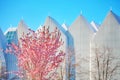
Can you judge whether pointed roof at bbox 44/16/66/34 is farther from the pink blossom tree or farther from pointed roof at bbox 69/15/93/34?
the pink blossom tree

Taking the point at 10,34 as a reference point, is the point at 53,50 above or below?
below

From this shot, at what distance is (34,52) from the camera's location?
37.2 ft

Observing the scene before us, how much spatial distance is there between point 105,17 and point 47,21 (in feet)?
25.2

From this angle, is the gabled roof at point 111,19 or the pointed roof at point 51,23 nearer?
the gabled roof at point 111,19

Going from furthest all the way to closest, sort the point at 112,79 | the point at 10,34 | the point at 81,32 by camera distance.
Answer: the point at 10,34, the point at 81,32, the point at 112,79

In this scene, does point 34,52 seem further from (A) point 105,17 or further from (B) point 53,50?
(A) point 105,17

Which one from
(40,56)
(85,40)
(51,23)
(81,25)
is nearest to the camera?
(40,56)

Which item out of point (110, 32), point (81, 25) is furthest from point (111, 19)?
point (81, 25)

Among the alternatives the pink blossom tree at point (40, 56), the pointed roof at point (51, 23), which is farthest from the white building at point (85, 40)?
the pink blossom tree at point (40, 56)

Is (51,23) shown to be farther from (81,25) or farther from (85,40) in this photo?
(85,40)

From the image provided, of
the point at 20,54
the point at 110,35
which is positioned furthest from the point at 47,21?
the point at 20,54

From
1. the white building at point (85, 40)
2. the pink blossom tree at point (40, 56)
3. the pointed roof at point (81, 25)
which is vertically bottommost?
the pink blossom tree at point (40, 56)

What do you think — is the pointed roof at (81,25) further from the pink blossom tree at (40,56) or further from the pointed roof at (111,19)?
the pink blossom tree at (40,56)

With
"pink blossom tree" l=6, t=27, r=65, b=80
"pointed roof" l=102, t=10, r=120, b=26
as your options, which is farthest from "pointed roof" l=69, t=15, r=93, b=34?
"pink blossom tree" l=6, t=27, r=65, b=80
